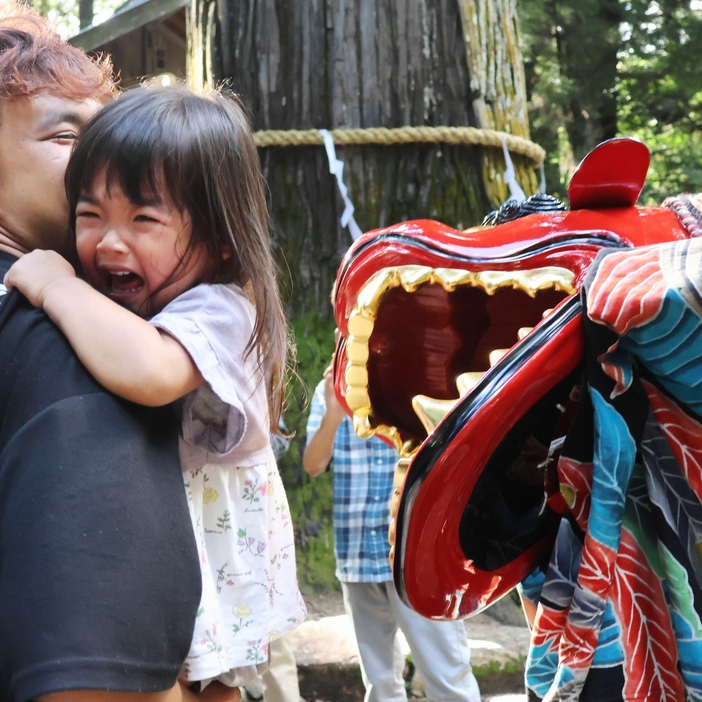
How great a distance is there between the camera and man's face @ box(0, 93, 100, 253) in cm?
87

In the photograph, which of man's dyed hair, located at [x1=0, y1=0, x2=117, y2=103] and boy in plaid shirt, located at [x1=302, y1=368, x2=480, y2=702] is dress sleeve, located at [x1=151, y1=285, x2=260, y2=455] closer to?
man's dyed hair, located at [x1=0, y1=0, x2=117, y2=103]

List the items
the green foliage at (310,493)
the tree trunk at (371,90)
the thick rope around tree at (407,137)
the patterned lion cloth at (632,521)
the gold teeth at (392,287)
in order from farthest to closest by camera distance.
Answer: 1. the green foliage at (310,493)
2. the tree trunk at (371,90)
3. the thick rope around tree at (407,137)
4. the gold teeth at (392,287)
5. the patterned lion cloth at (632,521)

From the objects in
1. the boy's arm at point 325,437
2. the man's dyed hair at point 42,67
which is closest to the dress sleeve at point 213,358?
the man's dyed hair at point 42,67

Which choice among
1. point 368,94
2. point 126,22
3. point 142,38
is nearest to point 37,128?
point 368,94

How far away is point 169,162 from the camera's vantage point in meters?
0.86

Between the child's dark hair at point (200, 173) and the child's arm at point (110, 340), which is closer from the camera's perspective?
the child's arm at point (110, 340)

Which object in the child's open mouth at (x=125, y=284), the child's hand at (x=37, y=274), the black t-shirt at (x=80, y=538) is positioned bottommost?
the black t-shirt at (x=80, y=538)

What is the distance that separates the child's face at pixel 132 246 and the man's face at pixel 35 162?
67 mm

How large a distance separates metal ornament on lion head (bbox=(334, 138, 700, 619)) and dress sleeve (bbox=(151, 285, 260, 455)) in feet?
0.40

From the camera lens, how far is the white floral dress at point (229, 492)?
2.71 feet

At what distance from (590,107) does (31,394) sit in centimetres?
591

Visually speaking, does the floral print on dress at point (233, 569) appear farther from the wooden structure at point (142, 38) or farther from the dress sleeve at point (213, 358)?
the wooden structure at point (142, 38)

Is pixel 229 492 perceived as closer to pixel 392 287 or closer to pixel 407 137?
pixel 392 287

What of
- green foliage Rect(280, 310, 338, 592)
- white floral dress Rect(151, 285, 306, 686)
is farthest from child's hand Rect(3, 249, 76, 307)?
green foliage Rect(280, 310, 338, 592)
